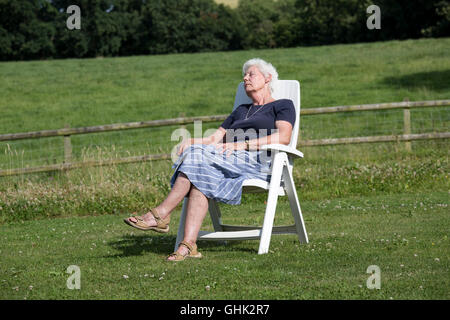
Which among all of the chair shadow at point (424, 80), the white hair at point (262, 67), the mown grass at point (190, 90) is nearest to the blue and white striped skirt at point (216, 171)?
the white hair at point (262, 67)

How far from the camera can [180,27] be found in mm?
51125

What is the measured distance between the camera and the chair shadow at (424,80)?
18453mm

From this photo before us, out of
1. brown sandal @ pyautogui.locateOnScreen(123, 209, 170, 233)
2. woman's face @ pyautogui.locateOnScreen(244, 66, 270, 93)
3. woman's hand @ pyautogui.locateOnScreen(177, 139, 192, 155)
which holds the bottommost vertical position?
brown sandal @ pyautogui.locateOnScreen(123, 209, 170, 233)

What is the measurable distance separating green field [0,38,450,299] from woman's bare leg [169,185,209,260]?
0.58ft

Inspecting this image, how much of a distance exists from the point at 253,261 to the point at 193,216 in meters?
0.55

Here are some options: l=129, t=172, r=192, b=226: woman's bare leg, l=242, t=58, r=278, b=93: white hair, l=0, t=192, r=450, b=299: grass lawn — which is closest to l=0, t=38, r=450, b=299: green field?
l=0, t=192, r=450, b=299: grass lawn

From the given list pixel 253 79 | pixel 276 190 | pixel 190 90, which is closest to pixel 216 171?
pixel 276 190

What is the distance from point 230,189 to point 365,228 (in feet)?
5.63

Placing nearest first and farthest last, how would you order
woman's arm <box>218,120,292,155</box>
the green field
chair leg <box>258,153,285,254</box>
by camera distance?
the green field < chair leg <box>258,153,285,254</box> < woman's arm <box>218,120,292,155</box>

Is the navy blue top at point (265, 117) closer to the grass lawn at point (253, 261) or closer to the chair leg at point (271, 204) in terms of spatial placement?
the chair leg at point (271, 204)

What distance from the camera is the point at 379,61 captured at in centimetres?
2327

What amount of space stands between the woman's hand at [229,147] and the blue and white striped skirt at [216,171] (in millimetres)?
31

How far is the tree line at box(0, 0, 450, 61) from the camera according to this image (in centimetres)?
3738

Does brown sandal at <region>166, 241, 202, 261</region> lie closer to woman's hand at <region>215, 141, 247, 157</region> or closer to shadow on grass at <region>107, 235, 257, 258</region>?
shadow on grass at <region>107, 235, 257, 258</region>
